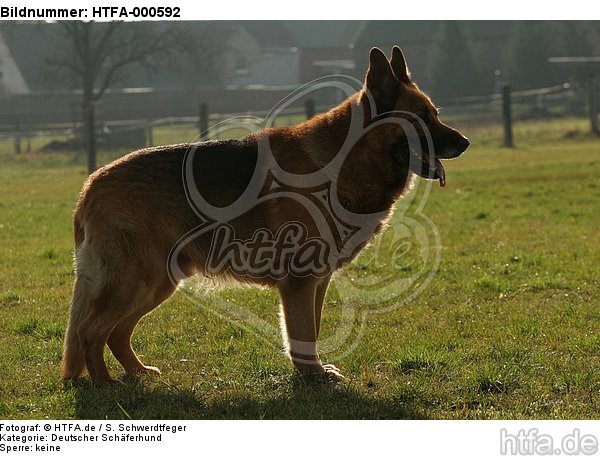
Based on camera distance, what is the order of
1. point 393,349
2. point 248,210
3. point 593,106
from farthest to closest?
point 593,106 → point 393,349 → point 248,210

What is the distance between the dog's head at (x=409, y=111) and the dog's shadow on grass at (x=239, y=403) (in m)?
1.76

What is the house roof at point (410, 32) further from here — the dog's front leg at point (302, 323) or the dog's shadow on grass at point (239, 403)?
the dog's shadow on grass at point (239, 403)

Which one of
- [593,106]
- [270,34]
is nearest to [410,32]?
[270,34]

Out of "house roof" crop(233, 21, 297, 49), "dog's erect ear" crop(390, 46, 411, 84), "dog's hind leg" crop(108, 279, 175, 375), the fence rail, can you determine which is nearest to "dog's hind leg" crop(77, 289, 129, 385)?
"dog's hind leg" crop(108, 279, 175, 375)

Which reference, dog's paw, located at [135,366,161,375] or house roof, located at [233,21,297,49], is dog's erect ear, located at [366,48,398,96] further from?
house roof, located at [233,21,297,49]

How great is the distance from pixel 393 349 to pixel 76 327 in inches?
94.9

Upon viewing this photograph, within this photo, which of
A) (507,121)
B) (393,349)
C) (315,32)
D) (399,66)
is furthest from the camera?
(315,32)

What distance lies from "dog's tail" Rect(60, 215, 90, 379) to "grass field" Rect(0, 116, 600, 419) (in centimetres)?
11

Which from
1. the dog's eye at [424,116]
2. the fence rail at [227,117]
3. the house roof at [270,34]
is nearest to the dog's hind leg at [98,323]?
the dog's eye at [424,116]

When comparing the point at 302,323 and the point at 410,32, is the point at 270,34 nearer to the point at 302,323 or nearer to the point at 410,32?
the point at 410,32

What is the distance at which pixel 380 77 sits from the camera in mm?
6066

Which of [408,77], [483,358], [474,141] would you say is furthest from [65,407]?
[474,141]

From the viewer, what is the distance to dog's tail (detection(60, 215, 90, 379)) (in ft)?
18.9
